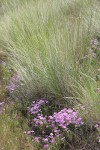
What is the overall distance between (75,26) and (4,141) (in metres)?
2.31

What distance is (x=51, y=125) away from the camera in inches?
135

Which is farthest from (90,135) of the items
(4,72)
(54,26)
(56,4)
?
(56,4)

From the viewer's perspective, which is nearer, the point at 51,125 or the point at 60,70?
the point at 51,125

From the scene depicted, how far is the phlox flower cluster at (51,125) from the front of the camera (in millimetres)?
3266

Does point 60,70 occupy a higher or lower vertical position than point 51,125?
higher

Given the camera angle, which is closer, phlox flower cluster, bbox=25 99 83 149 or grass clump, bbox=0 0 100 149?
phlox flower cluster, bbox=25 99 83 149

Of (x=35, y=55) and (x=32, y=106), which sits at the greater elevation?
(x=35, y=55)

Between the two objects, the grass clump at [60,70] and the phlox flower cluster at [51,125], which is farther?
the grass clump at [60,70]

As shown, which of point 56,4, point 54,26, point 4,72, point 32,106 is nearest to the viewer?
point 32,106

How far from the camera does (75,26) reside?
498 centimetres

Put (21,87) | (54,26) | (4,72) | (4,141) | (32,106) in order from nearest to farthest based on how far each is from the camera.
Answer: (4,141), (32,106), (21,87), (4,72), (54,26)

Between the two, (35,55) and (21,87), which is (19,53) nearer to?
(35,55)

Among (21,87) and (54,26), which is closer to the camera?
(21,87)

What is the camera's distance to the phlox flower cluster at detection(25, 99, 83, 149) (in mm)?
3266
